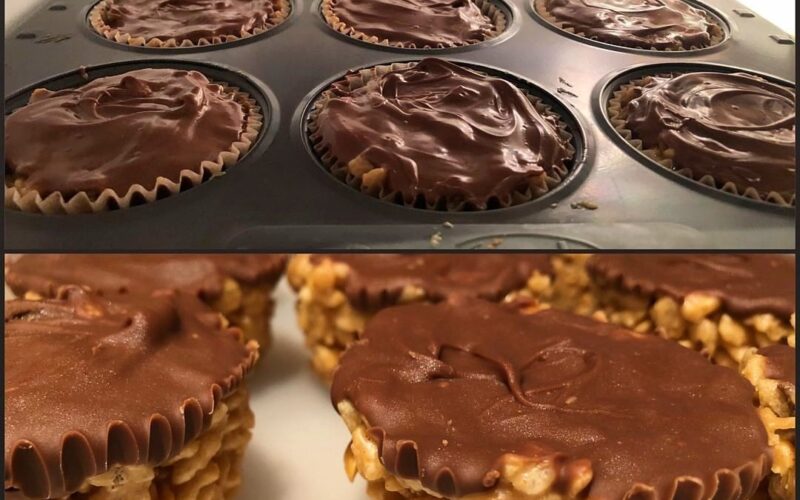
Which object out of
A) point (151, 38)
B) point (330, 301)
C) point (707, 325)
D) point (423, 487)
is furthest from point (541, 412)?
point (151, 38)

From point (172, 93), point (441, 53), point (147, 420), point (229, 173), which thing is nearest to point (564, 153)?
point (441, 53)

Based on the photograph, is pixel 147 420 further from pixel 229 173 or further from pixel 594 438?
pixel 594 438

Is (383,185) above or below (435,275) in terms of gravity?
above

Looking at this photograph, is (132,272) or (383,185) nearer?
(383,185)

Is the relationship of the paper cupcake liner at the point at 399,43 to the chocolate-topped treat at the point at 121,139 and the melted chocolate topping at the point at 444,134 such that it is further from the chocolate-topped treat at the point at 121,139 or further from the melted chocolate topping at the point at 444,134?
the chocolate-topped treat at the point at 121,139

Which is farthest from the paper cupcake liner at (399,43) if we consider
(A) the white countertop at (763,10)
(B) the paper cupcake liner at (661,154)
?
(A) the white countertop at (763,10)

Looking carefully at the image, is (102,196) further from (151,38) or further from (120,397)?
(151,38)

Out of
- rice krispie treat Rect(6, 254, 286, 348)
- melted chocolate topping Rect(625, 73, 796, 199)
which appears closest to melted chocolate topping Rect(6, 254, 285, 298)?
rice krispie treat Rect(6, 254, 286, 348)
